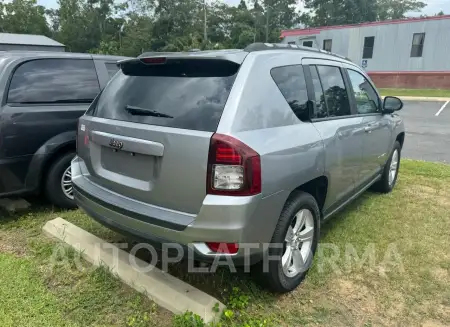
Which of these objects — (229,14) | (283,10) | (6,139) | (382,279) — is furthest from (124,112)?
(283,10)

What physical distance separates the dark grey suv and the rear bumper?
169 cm

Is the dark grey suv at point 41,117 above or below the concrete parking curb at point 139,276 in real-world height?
above

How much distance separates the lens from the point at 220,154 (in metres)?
2.21

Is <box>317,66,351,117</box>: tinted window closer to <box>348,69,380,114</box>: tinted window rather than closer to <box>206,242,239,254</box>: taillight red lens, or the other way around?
<box>348,69,380,114</box>: tinted window

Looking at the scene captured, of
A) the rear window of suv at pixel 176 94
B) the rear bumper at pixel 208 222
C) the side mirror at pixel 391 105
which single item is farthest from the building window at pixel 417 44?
the rear bumper at pixel 208 222

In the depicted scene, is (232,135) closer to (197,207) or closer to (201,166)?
(201,166)

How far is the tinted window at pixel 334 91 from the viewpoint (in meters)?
3.34

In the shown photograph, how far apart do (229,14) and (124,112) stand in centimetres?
→ 5104

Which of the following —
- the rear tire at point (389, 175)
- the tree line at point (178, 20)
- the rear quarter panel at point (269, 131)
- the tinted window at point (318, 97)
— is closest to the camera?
the rear quarter panel at point (269, 131)

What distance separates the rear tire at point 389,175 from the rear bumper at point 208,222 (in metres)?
3.05

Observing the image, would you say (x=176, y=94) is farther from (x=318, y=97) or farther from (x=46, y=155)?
(x=46, y=155)

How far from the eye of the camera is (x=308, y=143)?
2762 millimetres

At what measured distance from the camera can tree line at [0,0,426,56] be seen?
47.7 meters

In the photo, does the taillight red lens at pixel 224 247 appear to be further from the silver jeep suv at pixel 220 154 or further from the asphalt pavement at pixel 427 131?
the asphalt pavement at pixel 427 131
